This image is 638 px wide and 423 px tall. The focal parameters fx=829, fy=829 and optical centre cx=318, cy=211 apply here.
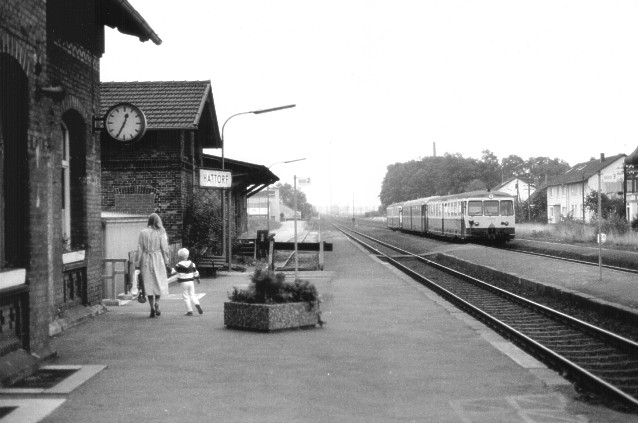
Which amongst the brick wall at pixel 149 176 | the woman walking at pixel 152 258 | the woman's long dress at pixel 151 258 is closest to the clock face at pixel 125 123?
the woman walking at pixel 152 258

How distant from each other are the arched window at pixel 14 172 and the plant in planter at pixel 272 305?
3.32m

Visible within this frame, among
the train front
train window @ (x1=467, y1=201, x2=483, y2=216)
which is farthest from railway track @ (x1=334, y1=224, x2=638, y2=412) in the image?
train window @ (x1=467, y1=201, x2=483, y2=216)

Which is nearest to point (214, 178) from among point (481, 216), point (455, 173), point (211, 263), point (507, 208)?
point (211, 263)

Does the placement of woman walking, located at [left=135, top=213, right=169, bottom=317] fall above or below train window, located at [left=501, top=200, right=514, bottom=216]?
below

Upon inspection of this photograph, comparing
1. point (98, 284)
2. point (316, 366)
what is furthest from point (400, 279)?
point (316, 366)

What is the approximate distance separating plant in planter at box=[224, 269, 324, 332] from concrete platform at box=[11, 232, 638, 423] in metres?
0.22

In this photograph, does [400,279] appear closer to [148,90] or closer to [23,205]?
[148,90]

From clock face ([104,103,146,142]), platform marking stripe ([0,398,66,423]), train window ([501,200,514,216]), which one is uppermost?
clock face ([104,103,146,142])

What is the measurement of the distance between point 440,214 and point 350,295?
30.3 meters

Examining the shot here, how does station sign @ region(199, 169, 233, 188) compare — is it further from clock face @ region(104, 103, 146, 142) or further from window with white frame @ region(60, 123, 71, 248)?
window with white frame @ region(60, 123, 71, 248)

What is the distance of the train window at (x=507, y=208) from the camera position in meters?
38.0

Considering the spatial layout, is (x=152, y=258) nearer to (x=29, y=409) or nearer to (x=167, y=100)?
(x=29, y=409)

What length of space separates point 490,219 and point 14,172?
31.4 m

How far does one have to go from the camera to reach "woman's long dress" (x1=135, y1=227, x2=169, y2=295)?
11.8 m
